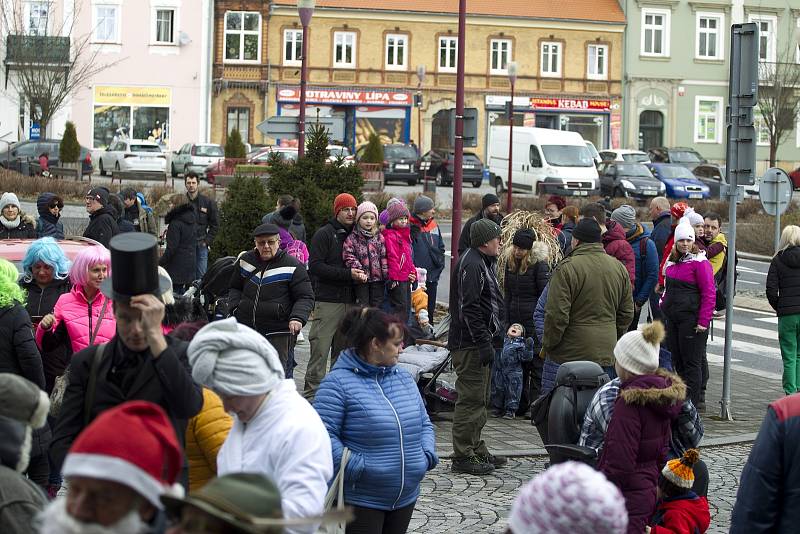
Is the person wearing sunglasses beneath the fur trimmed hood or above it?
above

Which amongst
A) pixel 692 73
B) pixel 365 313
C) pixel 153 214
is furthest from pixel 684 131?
pixel 365 313

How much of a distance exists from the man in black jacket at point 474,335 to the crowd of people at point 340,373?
2 cm

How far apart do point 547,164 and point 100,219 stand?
3248 centimetres

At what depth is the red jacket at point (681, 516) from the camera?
6176 mm

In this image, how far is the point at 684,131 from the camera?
64938mm

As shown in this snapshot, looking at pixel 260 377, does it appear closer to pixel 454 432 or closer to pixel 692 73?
pixel 454 432

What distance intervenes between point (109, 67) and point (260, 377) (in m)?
56.2

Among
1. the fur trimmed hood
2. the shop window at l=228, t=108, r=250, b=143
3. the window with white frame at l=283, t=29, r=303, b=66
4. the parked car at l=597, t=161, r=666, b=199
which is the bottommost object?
the fur trimmed hood

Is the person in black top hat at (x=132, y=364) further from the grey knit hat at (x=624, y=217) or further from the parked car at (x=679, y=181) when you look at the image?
the parked car at (x=679, y=181)

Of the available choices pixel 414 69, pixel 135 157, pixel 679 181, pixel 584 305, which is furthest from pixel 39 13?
pixel 584 305

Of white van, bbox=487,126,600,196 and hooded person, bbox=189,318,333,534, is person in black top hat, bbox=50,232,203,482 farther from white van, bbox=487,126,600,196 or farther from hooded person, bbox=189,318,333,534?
white van, bbox=487,126,600,196

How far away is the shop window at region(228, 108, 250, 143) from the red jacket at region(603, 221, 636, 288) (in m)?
48.9

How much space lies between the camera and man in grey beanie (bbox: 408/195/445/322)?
49.2 feet

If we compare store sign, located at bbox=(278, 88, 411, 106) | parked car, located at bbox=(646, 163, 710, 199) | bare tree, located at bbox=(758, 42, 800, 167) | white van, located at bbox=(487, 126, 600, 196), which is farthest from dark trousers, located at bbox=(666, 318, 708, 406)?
bare tree, located at bbox=(758, 42, 800, 167)
